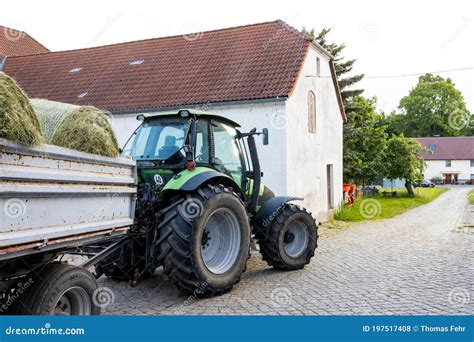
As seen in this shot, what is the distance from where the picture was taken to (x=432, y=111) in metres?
75.9

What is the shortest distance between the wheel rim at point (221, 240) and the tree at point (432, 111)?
69.4m

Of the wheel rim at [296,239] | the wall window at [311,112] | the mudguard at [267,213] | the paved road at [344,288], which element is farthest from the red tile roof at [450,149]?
the mudguard at [267,213]

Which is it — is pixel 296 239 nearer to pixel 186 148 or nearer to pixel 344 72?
pixel 186 148

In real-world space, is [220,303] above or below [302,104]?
below

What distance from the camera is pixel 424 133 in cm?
7756

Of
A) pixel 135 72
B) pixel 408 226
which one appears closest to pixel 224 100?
pixel 135 72

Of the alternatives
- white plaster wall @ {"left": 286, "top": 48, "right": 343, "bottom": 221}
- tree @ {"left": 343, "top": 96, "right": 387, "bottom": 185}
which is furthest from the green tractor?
tree @ {"left": 343, "top": 96, "right": 387, "bottom": 185}

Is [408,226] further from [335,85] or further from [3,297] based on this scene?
[3,297]

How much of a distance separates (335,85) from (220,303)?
13900 mm

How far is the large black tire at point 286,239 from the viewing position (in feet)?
25.1

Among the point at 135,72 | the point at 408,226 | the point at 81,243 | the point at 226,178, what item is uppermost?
the point at 135,72

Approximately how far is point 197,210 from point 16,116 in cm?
277

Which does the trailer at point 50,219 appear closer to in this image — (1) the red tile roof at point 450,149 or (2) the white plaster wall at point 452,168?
(2) the white plaster wall at point 452,168

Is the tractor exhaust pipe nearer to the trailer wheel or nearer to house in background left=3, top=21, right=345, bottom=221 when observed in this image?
the trailer wheel
